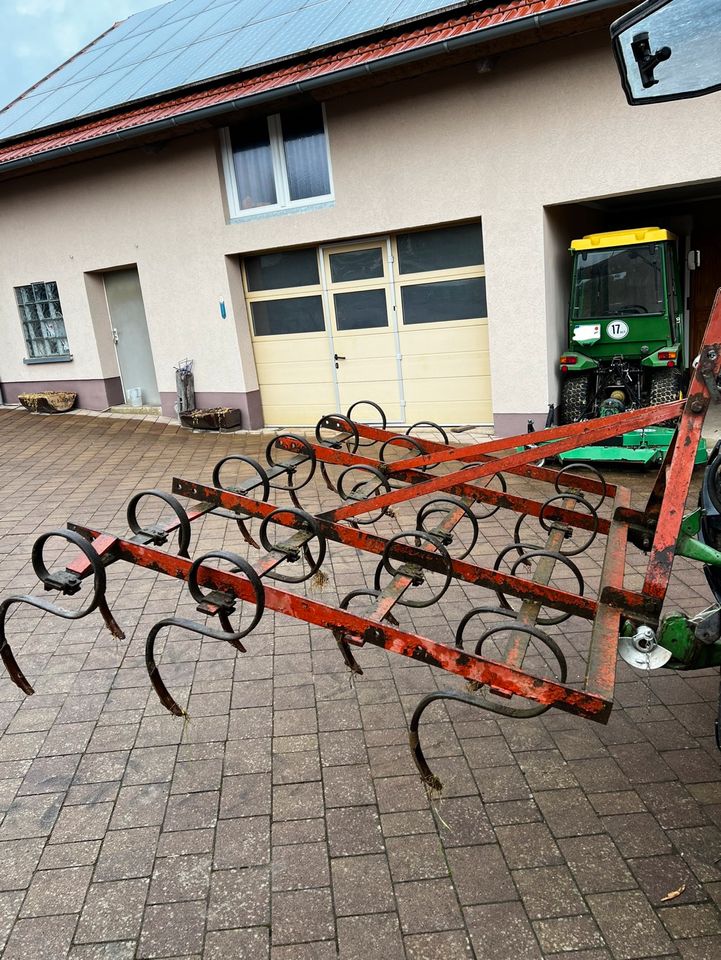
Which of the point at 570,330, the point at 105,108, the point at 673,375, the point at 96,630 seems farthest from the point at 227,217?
the point at 96,630

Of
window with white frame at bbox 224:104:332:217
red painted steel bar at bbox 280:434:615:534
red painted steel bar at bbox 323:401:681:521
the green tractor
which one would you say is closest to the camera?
red painted steel bar at bbox 323:401:681:521

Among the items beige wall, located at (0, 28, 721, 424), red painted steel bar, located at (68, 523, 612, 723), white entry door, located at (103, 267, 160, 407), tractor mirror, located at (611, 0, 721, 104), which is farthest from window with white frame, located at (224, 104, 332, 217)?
red painted steel bar, located at (68, 523, 612, 723)

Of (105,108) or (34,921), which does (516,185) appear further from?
(34,921)

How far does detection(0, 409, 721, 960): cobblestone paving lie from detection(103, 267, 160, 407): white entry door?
806cm

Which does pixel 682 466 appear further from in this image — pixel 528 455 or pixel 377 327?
pixel 377 327

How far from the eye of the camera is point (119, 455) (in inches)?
353

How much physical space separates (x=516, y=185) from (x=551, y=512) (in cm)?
534

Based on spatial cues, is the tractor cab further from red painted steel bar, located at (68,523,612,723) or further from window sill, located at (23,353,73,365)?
window sill, located at (23,353,73,365)

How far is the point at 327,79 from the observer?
7.41 meters

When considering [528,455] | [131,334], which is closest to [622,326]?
[528,455]

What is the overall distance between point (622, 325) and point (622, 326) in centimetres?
1

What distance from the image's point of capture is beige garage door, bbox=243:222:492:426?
8.54 metres

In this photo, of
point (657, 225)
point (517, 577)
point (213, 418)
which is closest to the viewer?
point (517, 577)

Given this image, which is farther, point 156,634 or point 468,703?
point 156,634
